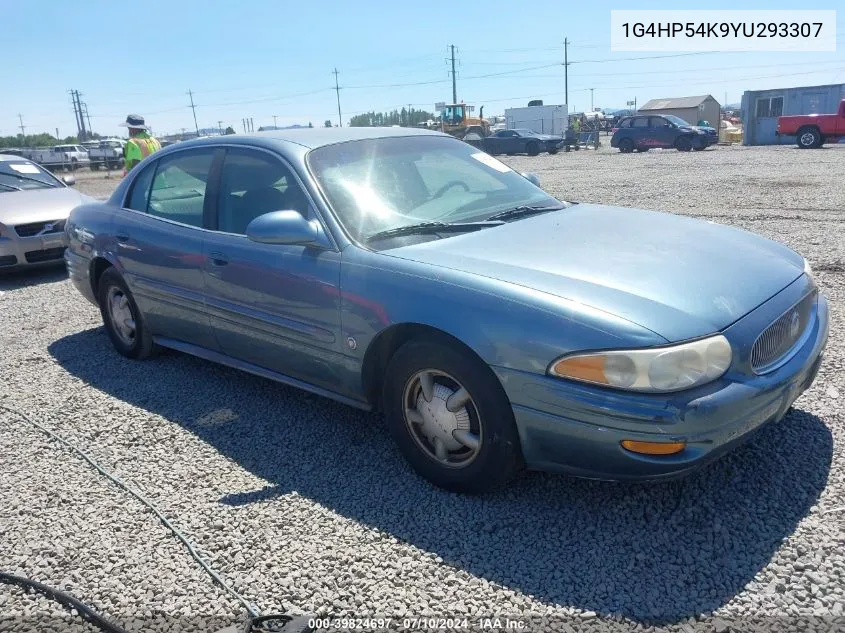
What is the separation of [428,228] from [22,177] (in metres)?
7.83

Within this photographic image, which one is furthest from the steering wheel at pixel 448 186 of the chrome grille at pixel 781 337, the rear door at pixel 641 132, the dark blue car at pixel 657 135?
the rear door at pixel 641 132

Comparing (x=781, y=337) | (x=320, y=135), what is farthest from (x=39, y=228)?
(x=781, y=337)

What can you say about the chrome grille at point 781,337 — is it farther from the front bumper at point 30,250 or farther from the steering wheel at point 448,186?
the front bumper at point 30,250

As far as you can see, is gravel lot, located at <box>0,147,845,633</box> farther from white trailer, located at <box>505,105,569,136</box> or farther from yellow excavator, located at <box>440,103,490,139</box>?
white trailer, located at <box>505,105,569,136</box>

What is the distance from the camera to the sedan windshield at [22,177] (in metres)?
8.84

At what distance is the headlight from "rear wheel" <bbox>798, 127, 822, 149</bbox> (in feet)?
95.5

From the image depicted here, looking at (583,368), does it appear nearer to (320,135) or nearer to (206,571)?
(206,571)

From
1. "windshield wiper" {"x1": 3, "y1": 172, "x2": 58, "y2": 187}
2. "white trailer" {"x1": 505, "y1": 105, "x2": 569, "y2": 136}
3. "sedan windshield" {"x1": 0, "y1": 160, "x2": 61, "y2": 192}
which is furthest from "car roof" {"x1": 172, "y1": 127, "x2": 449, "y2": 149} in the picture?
"white trailer" {"x1": 505, "y1": 105, "x2": 569, "y2": 136}

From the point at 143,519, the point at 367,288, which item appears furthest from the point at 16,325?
the point at 367,288

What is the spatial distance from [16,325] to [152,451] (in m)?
3.58

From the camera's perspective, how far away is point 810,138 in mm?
27109

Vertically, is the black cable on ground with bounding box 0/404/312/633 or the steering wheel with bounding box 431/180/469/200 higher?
the steering wheel with bounding box 431/180/469/200

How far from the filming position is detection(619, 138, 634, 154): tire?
30406 mm

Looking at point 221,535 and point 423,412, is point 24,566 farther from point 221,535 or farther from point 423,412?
point 423,412
